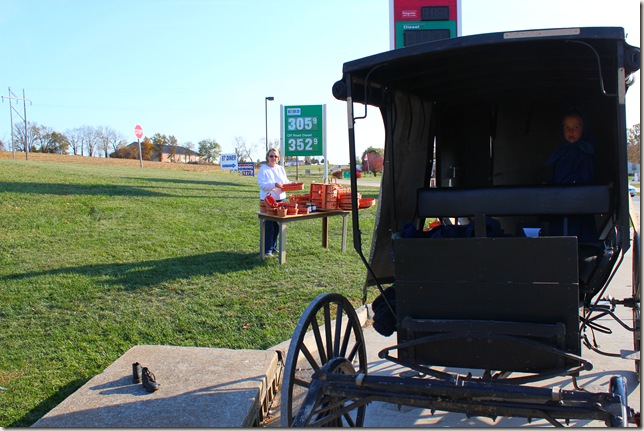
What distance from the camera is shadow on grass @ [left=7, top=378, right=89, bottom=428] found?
3.88m

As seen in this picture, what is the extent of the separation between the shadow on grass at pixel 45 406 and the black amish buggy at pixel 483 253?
5.63ft

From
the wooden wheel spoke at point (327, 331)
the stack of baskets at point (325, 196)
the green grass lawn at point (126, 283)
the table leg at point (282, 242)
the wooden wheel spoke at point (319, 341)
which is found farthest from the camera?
the stack of baskets at point (325, 196)

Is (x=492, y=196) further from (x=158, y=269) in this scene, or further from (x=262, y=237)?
(x=262, y=237)

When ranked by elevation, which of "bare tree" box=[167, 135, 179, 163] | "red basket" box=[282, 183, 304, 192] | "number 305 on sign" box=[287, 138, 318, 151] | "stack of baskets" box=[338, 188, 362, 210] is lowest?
"stack of baskets" box=[338, 188, 362, 210]

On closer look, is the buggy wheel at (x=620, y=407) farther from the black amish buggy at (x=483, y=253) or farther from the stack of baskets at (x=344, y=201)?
the stack of baskets at (x=344, y=201)

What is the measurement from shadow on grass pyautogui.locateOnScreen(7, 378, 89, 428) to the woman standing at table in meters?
4.89

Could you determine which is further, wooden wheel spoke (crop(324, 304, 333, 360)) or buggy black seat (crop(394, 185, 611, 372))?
wooden wheel spoke (crop(324, 304, 333, 360))

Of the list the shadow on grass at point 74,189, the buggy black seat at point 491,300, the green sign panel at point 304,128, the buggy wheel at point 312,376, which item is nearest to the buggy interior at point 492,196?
the buggy black seat at point 491,300

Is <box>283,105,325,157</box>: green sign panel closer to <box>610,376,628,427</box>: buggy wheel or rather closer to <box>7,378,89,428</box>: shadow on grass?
<box>7,378,89,428</box>: shadow on grass

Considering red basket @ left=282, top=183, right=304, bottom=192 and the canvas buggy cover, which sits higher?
the canvas buggy cover

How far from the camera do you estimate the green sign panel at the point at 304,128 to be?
43.3 ft

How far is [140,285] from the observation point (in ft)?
23.3

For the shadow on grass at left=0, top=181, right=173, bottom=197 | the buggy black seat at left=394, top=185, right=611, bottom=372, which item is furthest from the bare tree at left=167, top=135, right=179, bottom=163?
the buggy black seat at left=394, top=185, right=611, bottom=372

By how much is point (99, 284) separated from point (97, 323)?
134 centimetres
